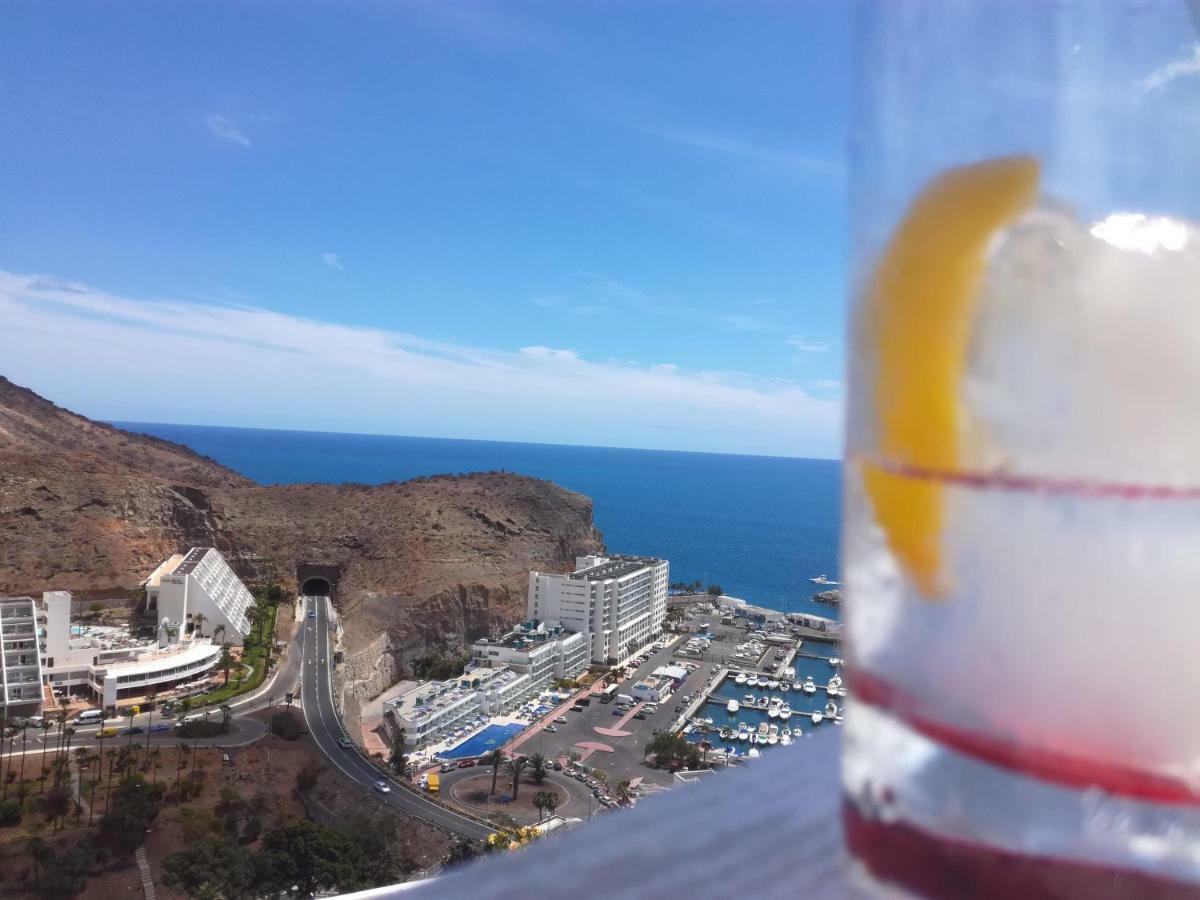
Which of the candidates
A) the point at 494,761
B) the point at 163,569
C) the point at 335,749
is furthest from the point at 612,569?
the point at 163,569

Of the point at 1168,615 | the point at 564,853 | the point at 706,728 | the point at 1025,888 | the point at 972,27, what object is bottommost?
the point at 706,728

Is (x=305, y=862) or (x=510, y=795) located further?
(x=510, y=795)

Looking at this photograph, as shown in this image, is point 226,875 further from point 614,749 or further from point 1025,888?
point 1025,888

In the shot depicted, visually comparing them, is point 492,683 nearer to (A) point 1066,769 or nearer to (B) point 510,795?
(B) point 510,795

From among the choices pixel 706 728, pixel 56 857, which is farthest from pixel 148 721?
pixel 706 728

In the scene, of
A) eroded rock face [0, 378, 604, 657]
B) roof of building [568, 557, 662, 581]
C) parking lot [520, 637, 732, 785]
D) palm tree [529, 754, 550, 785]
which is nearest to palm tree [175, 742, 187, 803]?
palm tree [529, 754, 550, 785]
